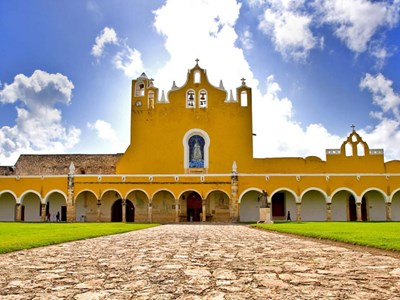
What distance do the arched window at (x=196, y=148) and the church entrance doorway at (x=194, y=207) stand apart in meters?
2.38

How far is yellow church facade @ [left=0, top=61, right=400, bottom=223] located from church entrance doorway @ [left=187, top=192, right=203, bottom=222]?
0.08 m

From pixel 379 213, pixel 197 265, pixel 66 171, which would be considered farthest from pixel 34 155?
pixel 197 265

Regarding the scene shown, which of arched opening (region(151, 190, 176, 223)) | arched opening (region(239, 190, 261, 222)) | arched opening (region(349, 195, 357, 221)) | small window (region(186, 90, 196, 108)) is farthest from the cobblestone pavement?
small window (region(186, 90, 196, 108))

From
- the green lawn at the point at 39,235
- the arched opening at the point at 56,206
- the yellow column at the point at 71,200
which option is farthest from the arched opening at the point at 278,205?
the green lawn at the point at 39,235

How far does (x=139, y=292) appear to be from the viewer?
372 cm

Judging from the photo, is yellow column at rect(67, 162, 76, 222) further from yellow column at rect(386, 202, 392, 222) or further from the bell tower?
yellow column at rect(386, 202, 392, 222)

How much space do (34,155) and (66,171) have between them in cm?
435

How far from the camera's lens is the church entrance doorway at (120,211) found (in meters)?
32.6

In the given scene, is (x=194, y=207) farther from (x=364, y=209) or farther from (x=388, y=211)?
(x=388, y=211)

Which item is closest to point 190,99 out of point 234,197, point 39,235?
point 234,197

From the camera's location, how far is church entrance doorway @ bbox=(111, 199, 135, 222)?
1284 inches

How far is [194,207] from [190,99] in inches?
354

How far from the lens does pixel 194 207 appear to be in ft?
106

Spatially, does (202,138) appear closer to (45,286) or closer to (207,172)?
(207,172)
